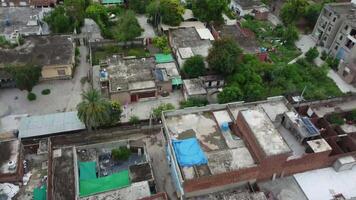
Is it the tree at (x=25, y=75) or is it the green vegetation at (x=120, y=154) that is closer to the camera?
the green vegetation at (x=120, y=154)

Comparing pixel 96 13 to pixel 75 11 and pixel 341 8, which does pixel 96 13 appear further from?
pixel 341 8

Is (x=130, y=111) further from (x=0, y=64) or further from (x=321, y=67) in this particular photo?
(x=321, y=67)

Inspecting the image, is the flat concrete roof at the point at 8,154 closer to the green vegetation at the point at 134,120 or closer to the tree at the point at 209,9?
the green vegetation at the point at 134,120

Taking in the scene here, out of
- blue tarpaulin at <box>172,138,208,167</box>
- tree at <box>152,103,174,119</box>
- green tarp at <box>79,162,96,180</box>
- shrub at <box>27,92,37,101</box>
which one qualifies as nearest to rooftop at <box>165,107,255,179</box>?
blue tarpaulin at <box>172,138,208,167</box>

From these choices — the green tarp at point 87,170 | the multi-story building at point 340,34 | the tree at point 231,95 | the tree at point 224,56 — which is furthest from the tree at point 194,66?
the multi-story building at point 340,34

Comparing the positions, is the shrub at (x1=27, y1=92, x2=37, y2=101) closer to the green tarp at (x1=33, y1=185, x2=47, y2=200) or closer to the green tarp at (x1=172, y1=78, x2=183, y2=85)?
the green tarp at (x1=33, y1=185, x2=47, y2=200)

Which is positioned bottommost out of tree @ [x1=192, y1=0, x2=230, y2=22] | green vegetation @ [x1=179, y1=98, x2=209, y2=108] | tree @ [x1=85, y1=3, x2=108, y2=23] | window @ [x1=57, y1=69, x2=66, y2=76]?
green vegetation @ [x1=179, y1=98, x2=209, y2=108]
